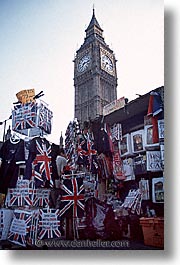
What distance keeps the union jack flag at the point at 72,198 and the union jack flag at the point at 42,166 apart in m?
0.09

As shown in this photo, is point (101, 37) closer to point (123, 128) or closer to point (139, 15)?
point (139, 15)

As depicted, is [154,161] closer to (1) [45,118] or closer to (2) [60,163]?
(2) [60,163]

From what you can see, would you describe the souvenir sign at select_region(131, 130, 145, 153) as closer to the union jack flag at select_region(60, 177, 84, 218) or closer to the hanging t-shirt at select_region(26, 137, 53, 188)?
the union jack flag at select_region(60, 177, 84, 218)

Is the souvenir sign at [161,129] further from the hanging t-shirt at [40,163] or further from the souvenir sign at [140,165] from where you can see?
the hanging t-shirt at [40,163]

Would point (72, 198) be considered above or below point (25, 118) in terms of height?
below

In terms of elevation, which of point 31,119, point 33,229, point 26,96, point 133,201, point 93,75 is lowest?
point 33,229

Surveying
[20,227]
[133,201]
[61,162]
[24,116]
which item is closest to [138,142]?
[133,201]

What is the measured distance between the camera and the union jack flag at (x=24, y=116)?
202 cm

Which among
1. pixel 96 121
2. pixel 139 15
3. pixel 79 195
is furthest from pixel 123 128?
pixel 139 15

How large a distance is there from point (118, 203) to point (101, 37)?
2.81 ft

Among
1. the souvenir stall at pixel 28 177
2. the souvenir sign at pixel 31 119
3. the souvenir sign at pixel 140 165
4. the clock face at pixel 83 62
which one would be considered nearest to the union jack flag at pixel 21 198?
the souvenir stall at pixel 28 177

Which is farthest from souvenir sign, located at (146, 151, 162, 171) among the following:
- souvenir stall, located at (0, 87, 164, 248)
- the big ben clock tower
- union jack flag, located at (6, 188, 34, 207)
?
union jack flag, located at (6, 188, 34, 207)

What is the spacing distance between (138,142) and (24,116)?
1.99 ft

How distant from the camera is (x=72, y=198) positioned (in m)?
1.92
